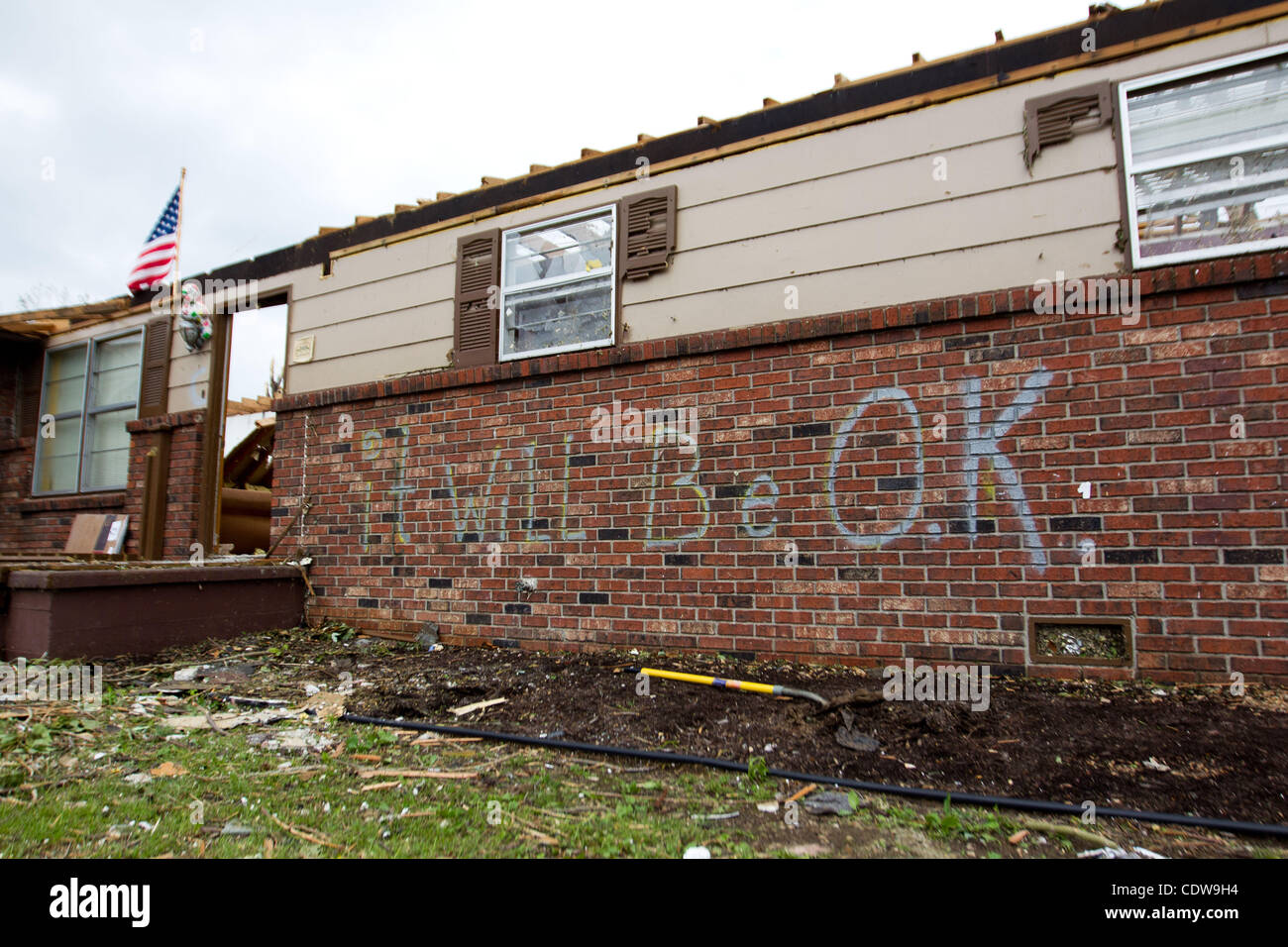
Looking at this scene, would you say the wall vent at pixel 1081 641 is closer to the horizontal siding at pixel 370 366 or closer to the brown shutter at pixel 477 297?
the brown shutter at pixel 477 297

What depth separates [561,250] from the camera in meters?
6.21

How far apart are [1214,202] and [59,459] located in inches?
465

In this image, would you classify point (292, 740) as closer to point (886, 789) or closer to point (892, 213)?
point (886, 789)

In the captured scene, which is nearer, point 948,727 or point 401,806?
point 401,806

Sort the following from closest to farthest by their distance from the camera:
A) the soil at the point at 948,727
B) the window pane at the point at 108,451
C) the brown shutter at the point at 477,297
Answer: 1. the soil at the point at 948,727
2. the brown shutter at the point at 477,297
3. the window pane at the point at 108,451

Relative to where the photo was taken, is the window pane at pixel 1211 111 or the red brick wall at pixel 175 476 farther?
the red brick wall at pixel 175 476

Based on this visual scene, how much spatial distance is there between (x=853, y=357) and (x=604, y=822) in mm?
3288

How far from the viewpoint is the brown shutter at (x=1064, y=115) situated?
4.43 m

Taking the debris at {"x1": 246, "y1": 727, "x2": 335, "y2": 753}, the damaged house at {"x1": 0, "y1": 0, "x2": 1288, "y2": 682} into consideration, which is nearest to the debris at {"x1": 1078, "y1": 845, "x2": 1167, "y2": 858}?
the damaged house at {"x1": 0, "y1": 0, "x2": 1288, "y2": 682}

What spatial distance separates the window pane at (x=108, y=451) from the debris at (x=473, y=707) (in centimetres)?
661

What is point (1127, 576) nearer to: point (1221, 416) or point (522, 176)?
point (1221, 416)

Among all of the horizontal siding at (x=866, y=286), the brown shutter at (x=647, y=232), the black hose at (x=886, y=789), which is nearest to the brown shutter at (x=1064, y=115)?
the horizontal siding at (x=866, y=286)

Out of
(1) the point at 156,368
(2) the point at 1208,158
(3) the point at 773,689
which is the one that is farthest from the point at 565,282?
(1) the point at 156,368

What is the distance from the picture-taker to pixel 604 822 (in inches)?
106
